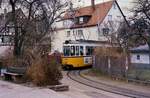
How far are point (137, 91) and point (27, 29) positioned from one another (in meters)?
13.4

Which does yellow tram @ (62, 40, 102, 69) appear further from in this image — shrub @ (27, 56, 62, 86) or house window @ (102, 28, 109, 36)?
shrub @ (27, 56, 62, 86)

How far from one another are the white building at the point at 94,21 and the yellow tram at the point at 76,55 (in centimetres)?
1911

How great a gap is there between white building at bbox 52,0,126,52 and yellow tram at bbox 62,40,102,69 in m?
19.1

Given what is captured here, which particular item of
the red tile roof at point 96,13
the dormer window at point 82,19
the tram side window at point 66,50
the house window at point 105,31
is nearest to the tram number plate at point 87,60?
the tram side window at point 66,50

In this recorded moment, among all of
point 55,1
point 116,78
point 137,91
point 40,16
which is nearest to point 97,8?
point 55,1

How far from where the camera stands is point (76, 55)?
131 ft

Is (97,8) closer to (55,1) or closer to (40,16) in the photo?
(55,1)

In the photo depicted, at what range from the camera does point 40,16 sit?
36.5 m

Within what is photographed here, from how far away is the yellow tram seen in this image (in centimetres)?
3997

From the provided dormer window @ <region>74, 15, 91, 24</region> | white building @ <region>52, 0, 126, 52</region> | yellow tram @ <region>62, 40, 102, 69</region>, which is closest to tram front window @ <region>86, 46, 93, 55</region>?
yellow tram @ <region>62, 40, 102, 69</region>

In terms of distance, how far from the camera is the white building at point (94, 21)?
61.7 m

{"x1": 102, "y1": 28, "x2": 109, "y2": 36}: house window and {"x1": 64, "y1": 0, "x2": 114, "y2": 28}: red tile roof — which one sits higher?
{"x1": 64, "y1": 0, "x2": 114, "y2": 28}: red tile roof

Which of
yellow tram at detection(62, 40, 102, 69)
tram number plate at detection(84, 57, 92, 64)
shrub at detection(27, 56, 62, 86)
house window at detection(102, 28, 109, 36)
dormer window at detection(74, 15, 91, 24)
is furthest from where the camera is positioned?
dormer window at detection(74, 15, 91, 24)

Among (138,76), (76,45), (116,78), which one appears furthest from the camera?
(76,45)
